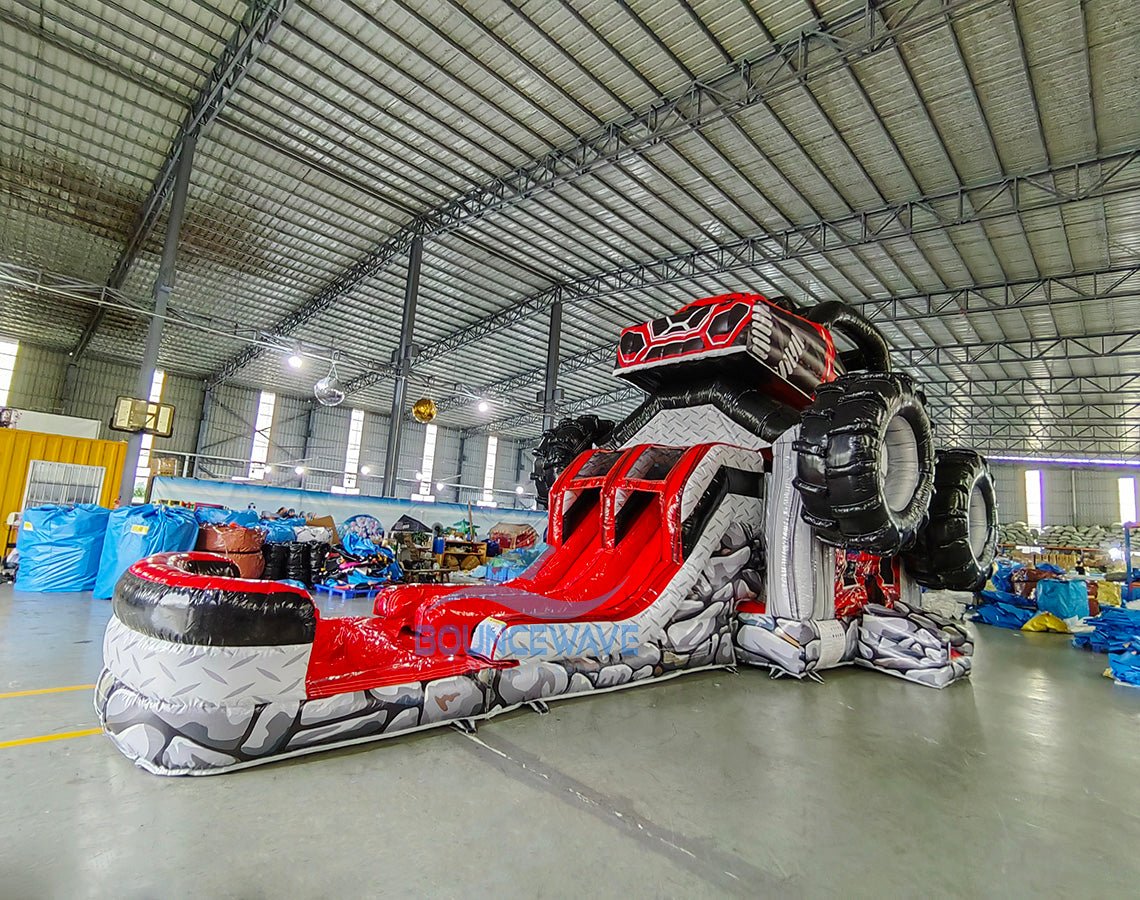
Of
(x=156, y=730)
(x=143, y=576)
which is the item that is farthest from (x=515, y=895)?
(x=143, y=576)

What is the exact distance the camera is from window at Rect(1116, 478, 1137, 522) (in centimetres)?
2714

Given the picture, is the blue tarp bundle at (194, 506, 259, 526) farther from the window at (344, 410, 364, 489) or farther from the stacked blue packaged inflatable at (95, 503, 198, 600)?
A: the window at (344, 410, 364, 489)

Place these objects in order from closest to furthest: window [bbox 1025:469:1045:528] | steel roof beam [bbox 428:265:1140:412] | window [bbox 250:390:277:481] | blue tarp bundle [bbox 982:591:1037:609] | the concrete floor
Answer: the concrete floor < blue tarp bundle [bbox 982:591:1037:609] < steel roof beam [bbox 428:265:1140:412] < window [bbox 250:390:277:481] < window [bbox 1025:469:1045:528]

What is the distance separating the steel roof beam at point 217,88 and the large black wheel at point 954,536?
31.1 ft

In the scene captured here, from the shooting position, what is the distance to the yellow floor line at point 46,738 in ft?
8.37

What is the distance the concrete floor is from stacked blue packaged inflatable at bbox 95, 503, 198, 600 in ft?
9.78

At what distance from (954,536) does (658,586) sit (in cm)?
341

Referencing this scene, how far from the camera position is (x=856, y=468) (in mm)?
4070

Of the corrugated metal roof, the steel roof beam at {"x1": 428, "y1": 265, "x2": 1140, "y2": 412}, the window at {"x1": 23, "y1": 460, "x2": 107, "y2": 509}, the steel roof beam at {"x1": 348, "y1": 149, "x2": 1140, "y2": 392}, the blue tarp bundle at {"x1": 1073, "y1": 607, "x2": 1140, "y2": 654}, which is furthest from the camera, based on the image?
the steel roof beam at {"x1": 428, "y1": 265, "x2": 1140, "y2": 412}

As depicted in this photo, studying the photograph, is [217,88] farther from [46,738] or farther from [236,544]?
[46,738]

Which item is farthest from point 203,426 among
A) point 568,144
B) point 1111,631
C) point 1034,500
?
point 1034,500

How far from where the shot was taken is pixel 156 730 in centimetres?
235

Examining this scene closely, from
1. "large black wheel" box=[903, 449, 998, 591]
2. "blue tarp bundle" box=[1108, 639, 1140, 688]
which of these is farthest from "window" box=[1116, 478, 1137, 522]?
"large black wheel" box=[903, 449, 998, 591]

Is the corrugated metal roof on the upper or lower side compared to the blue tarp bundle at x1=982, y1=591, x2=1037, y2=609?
upper
